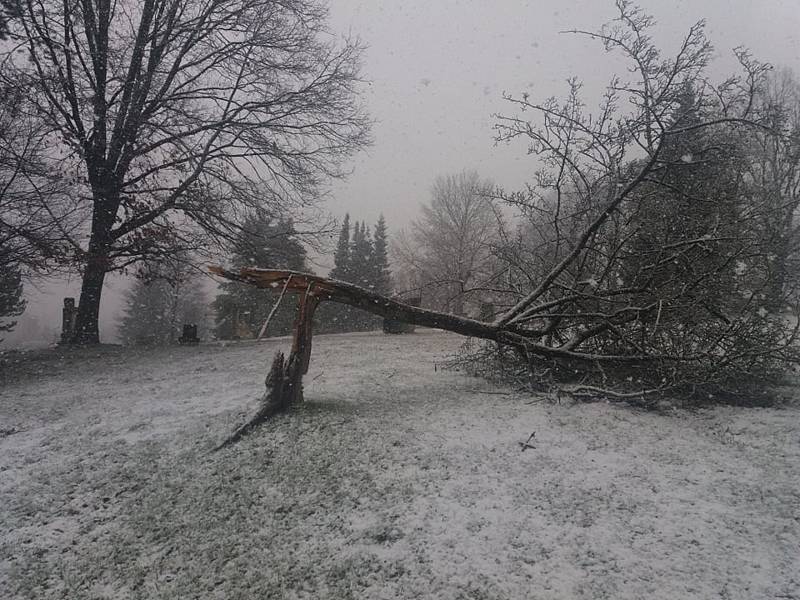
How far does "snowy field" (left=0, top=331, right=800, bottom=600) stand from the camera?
6.86 feet

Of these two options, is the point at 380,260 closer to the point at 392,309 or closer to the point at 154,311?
the point at 154,311

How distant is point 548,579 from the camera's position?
206 cm

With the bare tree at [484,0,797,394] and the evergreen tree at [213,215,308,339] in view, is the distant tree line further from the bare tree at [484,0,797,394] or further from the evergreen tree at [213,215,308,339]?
the bare tree at [484,0,797,394]

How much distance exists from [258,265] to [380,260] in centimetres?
1943

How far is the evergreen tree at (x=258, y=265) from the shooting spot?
36.7 ft

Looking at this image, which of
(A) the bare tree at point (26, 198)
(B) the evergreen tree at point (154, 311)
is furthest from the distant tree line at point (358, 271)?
(A) the bare tree at point (26, 198)

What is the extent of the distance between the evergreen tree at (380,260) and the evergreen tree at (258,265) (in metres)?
6.30

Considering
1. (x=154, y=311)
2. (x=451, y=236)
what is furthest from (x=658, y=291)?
(x=154, y=311)

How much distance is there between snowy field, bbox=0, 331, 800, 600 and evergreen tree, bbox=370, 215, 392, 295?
24.2m

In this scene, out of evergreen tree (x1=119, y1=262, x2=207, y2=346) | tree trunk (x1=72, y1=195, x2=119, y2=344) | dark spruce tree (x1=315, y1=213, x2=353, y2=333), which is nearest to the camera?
tree trunk (x1=72, y1=195, x2=119, y2=344)

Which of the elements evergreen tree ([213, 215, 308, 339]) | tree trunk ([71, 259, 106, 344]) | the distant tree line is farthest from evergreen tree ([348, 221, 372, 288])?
tree trunk ([71, 259, 106, 344])

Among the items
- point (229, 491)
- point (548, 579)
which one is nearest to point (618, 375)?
point (548, 579)

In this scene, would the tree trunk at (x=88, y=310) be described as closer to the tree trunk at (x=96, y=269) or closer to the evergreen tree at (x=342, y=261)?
the tree trunk at (x=96, y=269)

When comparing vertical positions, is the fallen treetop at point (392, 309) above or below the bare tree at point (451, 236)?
below
